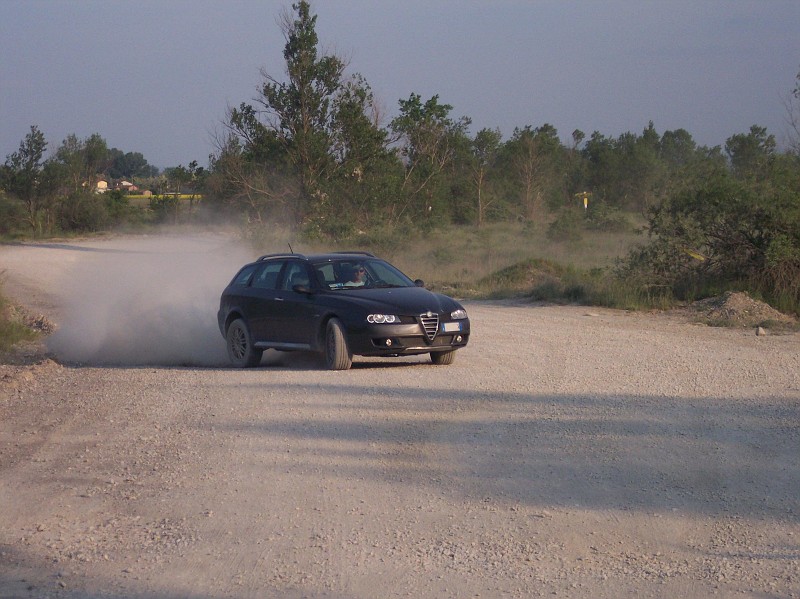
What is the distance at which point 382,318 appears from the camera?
12.0 m

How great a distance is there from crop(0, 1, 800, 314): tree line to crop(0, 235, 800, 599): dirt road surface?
7.69 m

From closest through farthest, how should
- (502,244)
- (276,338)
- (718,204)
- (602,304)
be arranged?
1. (276,338)
2. (718,204)
3. (602,304)
4. (502,244)

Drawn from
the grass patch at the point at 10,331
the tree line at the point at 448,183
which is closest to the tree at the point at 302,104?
the tree line at the point at 448,183

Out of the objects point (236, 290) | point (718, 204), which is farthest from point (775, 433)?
point (718, 204)

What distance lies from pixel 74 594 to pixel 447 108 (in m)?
47.5

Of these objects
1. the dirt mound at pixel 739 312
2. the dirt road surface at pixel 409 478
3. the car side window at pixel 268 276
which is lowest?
the dirt mound at pixel 739 312

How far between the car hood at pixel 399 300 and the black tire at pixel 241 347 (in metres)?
1.80

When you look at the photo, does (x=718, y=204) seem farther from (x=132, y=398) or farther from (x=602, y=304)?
(x=132, y=398)

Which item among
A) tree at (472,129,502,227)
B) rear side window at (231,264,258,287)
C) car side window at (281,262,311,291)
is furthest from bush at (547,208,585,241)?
car side window at (281,262,311,291)

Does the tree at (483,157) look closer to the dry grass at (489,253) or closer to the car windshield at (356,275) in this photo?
the dry grass at (489,253)

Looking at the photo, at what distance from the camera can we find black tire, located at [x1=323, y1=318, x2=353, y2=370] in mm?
12148

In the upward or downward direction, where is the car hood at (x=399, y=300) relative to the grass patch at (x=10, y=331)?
upward

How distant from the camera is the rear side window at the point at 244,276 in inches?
560

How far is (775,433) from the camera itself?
A: 8.37 metres
